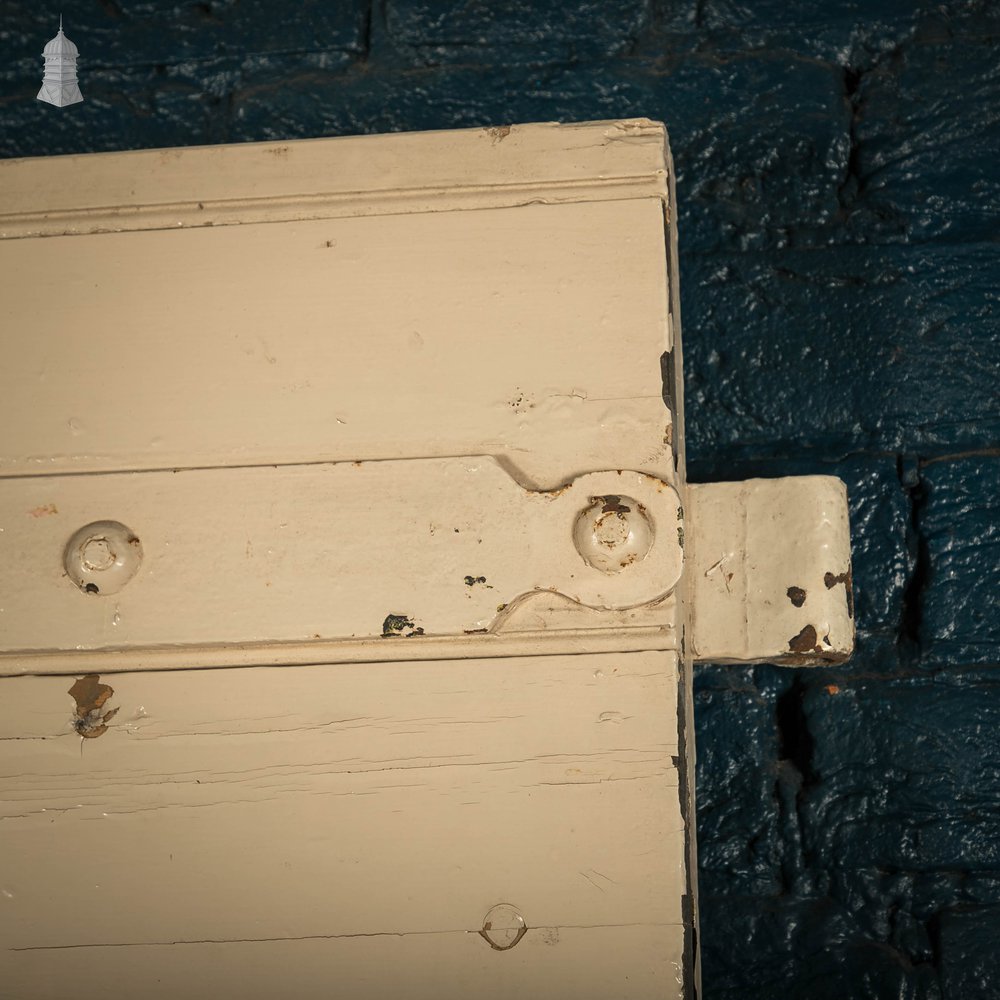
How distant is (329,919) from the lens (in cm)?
88

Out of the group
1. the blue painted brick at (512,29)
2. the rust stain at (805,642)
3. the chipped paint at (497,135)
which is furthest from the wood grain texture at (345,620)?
the blue painted brick at (512,29)

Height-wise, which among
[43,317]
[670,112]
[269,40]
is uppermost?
[269,40]

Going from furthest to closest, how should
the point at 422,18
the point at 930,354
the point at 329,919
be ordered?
1. the point at 422,18
2. the point at 930,354
3. the point at 329,919

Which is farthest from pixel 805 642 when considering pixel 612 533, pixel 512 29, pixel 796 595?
pixel 512 29

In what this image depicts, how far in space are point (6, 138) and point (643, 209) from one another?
3.13 ft

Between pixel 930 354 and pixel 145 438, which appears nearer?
pixel 145 438

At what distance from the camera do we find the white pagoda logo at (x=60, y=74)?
4.53ft

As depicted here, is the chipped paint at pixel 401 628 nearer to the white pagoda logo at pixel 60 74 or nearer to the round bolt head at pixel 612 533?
the round bolt head at pixel 612 533

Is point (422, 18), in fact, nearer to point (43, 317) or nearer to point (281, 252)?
point (281, 252)

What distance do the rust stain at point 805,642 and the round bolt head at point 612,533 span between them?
19 cm

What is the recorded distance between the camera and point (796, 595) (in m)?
0.96

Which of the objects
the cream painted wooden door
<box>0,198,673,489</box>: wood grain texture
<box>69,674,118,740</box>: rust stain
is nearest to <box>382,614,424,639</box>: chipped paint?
the cream painted wooden door

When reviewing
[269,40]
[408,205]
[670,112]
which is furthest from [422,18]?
[408,205]

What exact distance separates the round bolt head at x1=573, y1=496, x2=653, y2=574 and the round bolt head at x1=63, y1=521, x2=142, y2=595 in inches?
16.1
